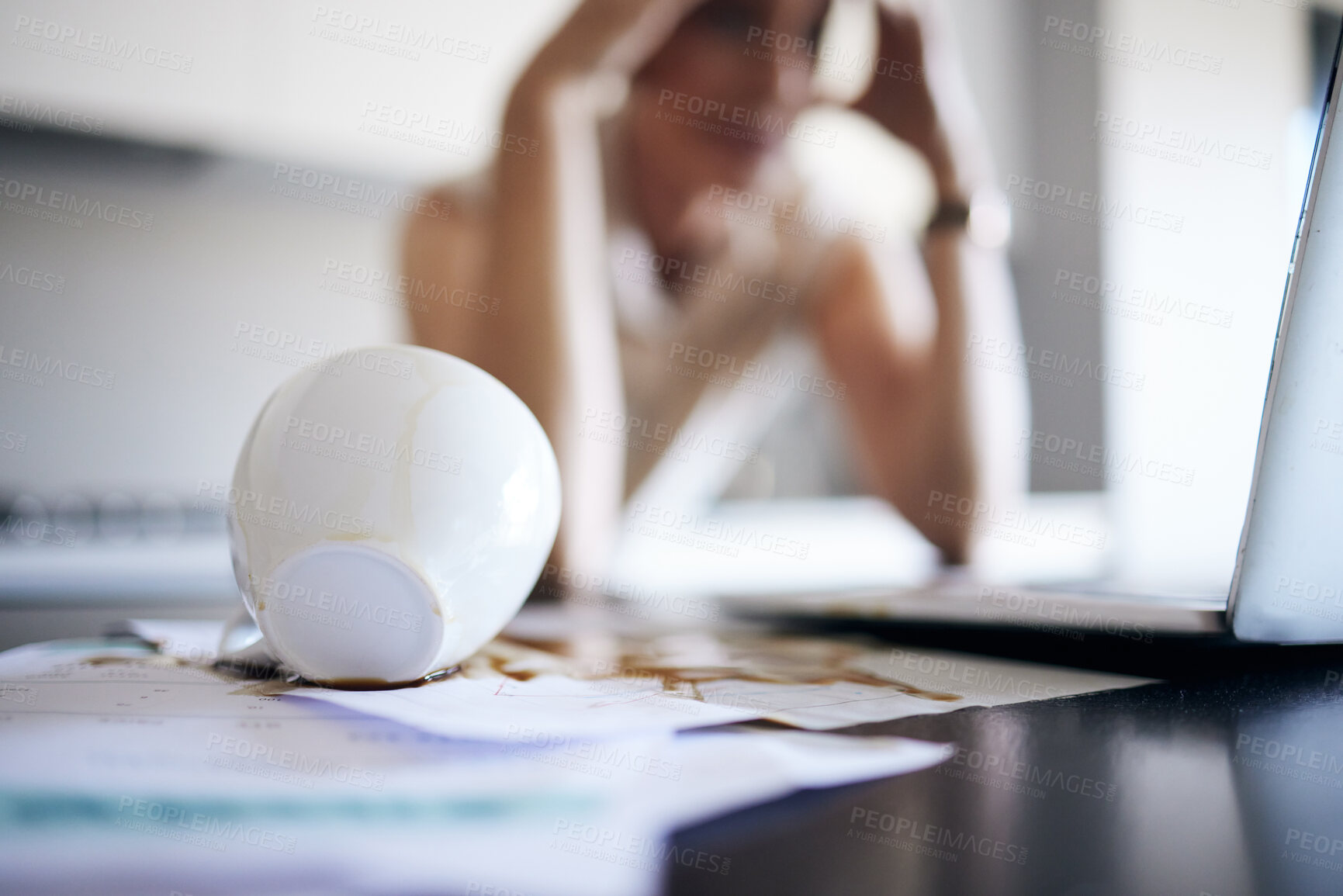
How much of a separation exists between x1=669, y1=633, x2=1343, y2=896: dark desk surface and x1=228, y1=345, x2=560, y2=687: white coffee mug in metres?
0.17

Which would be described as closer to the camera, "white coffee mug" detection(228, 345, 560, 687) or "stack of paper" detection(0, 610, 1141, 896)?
"stack of paper" detection(0, 610, 1141, 896)

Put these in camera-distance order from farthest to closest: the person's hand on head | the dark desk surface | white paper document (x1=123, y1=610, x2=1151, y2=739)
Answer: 1. the person's hand on head
2. white paper document (x1=123, y1=610, x2=1151, y2=739)
3. the dark desk surface

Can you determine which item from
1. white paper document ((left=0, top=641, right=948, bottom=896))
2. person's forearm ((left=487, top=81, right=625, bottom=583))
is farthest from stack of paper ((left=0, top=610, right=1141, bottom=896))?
person's forearm ((left=487, top=81, right=625, bottom=583))

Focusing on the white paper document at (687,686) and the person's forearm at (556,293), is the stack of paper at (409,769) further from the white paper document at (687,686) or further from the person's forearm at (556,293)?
the person's forearm at (556,293)

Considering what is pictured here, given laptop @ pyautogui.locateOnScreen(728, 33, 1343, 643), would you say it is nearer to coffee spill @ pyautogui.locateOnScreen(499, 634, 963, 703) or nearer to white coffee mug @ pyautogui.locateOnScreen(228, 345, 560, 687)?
coffee spill @ pyautogui.locateOnScreen(499, 634, 963, 703)

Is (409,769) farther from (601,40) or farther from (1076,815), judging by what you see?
(601,40)

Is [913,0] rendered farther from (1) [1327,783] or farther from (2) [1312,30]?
Answer: (2) [1312,30]

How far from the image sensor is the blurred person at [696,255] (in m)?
0.99

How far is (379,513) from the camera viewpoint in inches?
12.9

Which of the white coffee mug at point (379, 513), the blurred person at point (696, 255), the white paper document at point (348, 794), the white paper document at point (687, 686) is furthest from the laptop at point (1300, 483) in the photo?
the blurred person at point (696, 255)

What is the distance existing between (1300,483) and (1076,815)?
0.79ft

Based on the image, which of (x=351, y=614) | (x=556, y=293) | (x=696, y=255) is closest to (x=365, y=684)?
(x=351, y=614)

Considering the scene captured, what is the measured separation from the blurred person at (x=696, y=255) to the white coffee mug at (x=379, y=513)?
59cm

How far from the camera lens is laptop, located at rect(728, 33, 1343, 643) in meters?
0.35
